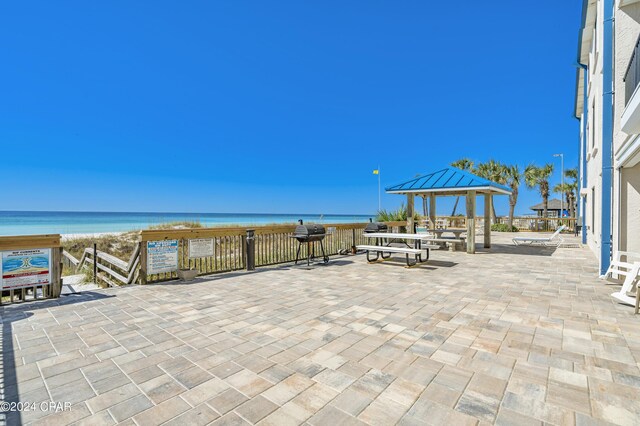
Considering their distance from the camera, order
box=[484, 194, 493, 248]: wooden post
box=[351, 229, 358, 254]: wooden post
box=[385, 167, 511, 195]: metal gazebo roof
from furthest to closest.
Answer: box=[484, 194, 493, 248]: wooden post → box=[351, 229, 358, 254]: wooden post → box=[385, 167, 511, 195]: metal gazebo roof

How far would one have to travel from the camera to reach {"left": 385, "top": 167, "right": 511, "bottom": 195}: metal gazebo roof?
9539mm

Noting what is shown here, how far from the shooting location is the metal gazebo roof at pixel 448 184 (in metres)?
9.54

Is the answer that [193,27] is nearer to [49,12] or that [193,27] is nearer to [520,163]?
[49,12]


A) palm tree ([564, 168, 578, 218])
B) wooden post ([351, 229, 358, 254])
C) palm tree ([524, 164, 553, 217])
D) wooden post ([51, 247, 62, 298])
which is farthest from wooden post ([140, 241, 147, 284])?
palm tree ([564, 168, 578, 218])

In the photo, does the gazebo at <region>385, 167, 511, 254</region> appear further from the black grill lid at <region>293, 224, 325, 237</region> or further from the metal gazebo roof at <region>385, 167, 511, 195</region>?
the black grill lid at <region>293, 224, 325, 237</region>

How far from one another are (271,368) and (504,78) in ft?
84.6

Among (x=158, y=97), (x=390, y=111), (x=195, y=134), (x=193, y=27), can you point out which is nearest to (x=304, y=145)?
(x=195, y=134)

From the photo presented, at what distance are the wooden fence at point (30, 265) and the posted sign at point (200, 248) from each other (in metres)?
2.08

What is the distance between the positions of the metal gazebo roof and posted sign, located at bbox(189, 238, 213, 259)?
705 cm

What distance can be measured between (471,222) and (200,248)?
27.7ft

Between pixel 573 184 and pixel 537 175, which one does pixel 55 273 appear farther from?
pixel 573 184

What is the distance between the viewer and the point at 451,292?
4.87 m

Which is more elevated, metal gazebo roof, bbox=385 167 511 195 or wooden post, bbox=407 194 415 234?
metal gazebo roof, bbox=385 167 511 195

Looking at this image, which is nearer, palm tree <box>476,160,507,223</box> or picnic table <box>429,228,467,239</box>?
picnic table <box>429,228,467,239</box>
